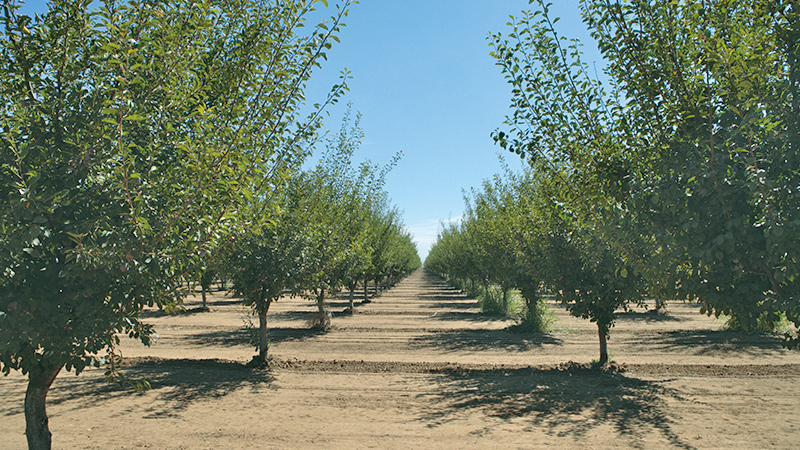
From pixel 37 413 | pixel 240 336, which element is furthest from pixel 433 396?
pixel 240 336

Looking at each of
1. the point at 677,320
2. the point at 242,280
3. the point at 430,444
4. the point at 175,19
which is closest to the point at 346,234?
the point at 242,280

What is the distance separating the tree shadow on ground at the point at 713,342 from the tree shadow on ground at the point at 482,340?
120 inches

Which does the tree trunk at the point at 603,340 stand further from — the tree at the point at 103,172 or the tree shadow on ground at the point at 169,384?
the tree at the point at 103,172

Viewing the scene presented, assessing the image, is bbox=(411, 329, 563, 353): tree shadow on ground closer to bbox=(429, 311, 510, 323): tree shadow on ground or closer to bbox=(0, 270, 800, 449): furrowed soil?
bbox=(0, 270, 800, 449): furrowed soil

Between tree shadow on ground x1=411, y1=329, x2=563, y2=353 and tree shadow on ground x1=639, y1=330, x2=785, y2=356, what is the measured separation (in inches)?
120

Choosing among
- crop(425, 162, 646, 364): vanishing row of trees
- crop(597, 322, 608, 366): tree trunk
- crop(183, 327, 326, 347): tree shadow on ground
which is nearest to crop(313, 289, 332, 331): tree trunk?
crop(183, 327, 326, 347): tree shadow on ground

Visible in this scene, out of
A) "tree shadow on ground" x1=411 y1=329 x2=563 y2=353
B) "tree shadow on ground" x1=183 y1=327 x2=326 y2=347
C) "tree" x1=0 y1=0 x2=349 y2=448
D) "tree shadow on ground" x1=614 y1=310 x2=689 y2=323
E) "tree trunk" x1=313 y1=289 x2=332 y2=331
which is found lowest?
"tree shadow on ground" x1=614 y1=310 x2=689 y2=323

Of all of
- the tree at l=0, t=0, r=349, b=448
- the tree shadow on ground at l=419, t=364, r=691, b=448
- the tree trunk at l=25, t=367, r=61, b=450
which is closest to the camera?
the tree at l=0, t=0, r=349, b=448

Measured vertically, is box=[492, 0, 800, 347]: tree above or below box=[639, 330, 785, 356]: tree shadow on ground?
above

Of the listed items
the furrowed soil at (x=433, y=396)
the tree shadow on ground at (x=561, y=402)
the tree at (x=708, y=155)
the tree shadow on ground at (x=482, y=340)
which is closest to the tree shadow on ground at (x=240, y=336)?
the furrowed soil at (x=433, y=396)

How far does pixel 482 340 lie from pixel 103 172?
43.5 ft

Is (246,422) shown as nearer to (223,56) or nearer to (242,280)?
(242,280)

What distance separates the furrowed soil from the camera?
6.35 metres

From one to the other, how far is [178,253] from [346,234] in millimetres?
11418
